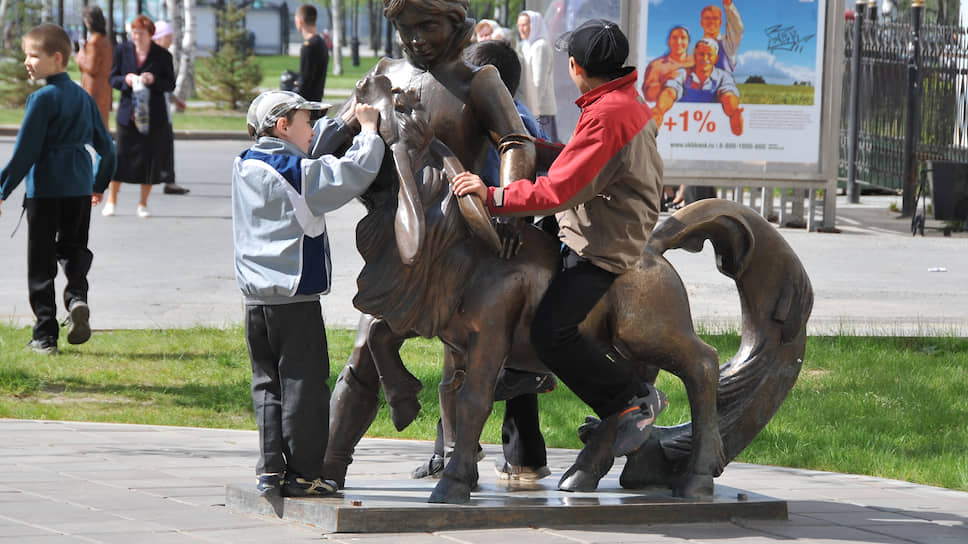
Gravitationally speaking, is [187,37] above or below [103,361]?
above

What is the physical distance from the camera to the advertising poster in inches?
608

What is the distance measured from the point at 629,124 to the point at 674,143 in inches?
413

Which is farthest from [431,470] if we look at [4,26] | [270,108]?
[4,26]

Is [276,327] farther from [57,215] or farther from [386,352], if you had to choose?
[57,215]

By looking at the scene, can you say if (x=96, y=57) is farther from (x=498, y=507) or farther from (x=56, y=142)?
(x=498, y=507)

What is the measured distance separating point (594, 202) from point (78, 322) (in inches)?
181

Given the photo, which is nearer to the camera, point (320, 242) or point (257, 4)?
point (320, 242)

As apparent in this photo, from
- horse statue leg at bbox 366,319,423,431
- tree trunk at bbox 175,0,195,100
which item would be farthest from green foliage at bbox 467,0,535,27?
horse statue leg at bbox 366,319,423,431

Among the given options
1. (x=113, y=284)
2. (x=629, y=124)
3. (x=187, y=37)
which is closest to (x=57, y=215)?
(x=113, y=284)

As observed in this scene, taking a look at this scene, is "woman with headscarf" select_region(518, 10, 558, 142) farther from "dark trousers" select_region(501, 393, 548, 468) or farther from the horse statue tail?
the horse statue tail

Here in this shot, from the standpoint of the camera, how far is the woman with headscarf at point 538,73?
16.1m

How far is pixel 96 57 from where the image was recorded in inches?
625

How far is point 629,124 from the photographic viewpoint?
17.1ft

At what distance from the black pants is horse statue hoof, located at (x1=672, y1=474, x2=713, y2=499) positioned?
742mm
